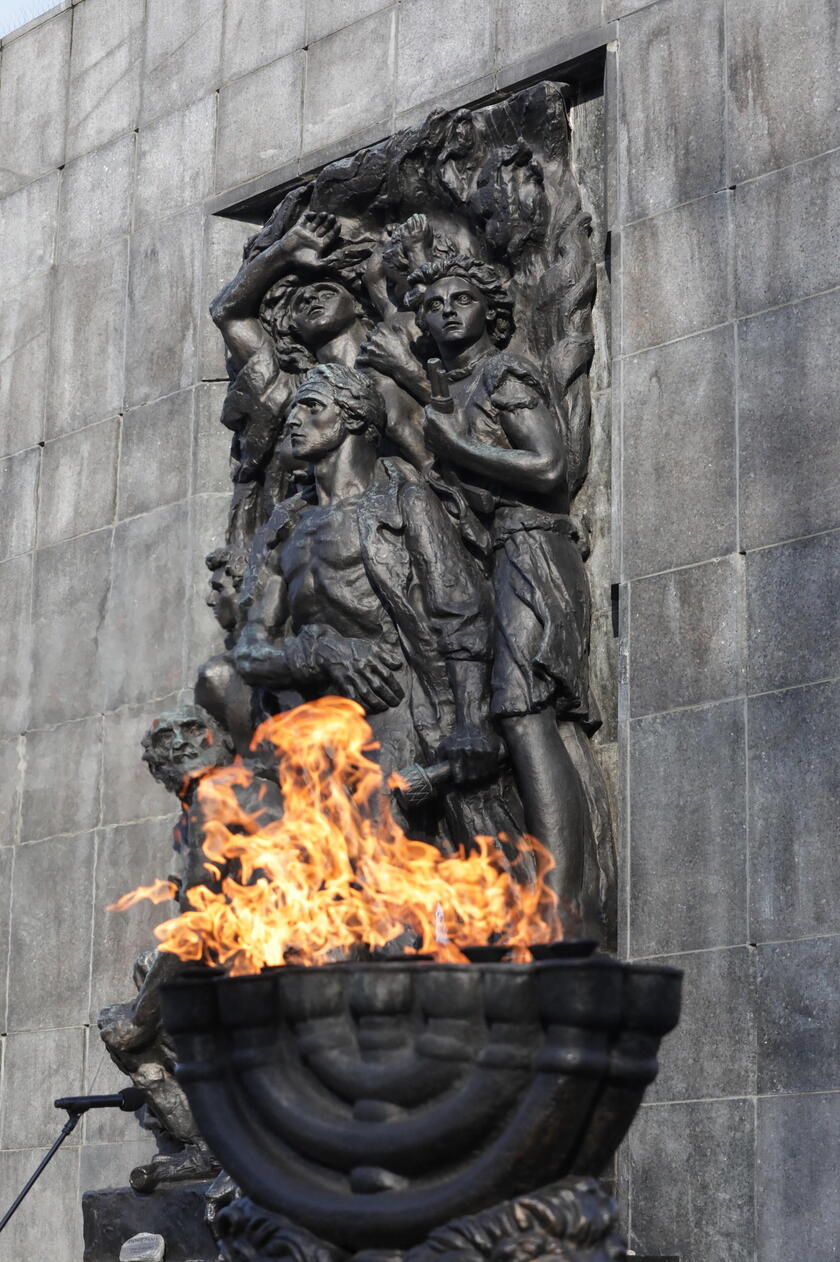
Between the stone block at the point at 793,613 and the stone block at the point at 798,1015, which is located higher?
the stone block at the point at 793,613

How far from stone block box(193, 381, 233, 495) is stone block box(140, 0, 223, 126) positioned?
2.07m

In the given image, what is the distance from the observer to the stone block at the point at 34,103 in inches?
591

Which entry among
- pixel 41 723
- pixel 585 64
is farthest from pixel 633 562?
pixel 41 723

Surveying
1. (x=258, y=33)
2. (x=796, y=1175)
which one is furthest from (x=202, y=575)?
(x=796, y=1175)

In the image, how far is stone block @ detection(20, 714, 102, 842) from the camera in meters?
13.3

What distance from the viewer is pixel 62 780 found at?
1345 centimetres

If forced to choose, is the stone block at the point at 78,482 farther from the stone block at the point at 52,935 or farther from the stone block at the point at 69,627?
the stone block at the point at 52,935

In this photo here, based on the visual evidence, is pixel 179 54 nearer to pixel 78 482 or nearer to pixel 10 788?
pixel 78 482

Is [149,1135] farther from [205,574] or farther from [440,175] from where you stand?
[440,175]

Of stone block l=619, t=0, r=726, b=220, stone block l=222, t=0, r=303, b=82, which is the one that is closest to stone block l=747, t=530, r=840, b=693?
stone block l=619, t=0, r=726, b=220

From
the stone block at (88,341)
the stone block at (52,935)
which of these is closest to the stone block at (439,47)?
the stone block at (88,341)

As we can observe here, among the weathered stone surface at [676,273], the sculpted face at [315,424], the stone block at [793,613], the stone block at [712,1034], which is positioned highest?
the weathered stone surface at [676,273]

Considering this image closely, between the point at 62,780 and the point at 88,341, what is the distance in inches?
115

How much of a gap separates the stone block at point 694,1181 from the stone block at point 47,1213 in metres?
3.96
